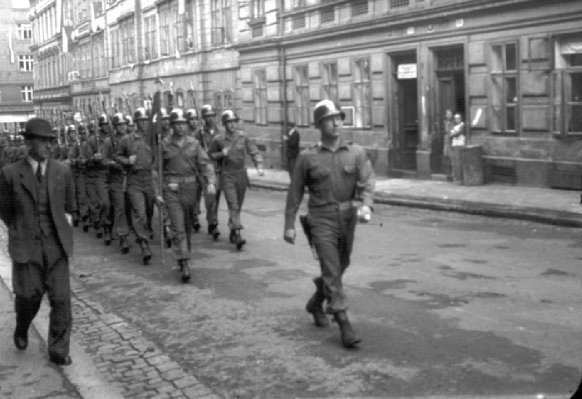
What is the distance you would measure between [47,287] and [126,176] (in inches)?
229

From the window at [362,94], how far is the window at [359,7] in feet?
4.23

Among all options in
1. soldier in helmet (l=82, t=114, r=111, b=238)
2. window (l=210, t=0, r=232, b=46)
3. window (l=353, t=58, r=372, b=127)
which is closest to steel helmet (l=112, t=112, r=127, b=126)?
soldier in helmet (l=82, t=114, r=111, b=238)

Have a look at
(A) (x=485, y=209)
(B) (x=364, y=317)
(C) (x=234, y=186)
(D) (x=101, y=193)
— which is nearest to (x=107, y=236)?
(D) (x=101, y=193)

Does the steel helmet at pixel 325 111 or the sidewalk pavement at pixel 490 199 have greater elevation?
the steel helmet at pixel 325 111

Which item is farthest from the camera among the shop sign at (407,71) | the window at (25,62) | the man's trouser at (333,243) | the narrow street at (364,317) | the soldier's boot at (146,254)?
the window at (25,62)

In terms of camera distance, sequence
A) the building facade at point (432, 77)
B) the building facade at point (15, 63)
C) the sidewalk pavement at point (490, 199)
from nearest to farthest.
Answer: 1. the sidewalk pavement at point (490, 199)
2. the building facade at point (432, 77)
3. the building facade at point (15, 63)

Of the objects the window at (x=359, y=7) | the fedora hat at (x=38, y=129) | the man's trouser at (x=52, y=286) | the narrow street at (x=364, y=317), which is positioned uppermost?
the window at (x=359, y=7)

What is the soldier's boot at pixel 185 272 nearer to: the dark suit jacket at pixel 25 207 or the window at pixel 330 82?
the dark suit jacket at pixel 25 207

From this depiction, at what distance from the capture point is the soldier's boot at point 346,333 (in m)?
7.16

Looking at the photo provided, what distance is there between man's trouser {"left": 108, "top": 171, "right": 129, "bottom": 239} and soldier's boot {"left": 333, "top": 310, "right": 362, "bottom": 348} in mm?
6621

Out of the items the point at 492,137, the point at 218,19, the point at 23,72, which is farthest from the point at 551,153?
the point at 23,72

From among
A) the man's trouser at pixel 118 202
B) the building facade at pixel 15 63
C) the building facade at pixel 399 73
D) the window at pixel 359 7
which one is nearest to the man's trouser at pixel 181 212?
the man's trouser at pixel 118 202

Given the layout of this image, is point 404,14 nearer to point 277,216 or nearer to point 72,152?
point 277,216

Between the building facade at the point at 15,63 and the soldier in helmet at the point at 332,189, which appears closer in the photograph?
the soldier in helmet at the point at 332,189
